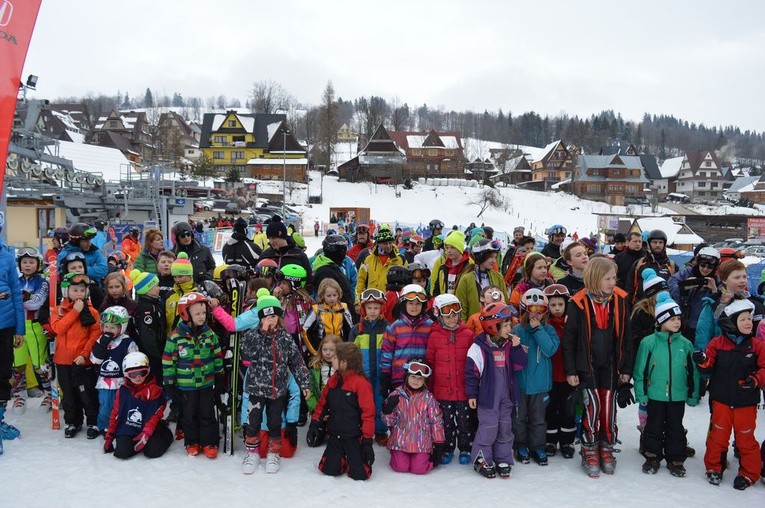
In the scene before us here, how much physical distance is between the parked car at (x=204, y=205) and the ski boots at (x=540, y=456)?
122 feet

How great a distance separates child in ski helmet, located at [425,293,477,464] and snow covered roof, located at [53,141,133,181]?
106 ft

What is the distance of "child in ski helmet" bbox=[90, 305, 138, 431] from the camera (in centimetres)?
507

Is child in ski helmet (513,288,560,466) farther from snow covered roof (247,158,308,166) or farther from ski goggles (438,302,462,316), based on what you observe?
snow covered roof (247,158,308,166)

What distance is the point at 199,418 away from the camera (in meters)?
4.96

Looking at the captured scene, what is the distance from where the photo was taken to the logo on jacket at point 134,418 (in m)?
4.89

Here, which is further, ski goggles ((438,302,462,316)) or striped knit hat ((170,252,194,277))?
striped knit hat ((170,252,194,277))

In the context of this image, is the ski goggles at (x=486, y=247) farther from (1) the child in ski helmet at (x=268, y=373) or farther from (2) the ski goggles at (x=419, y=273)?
(1) the child in ski helmet at (x=268, y=373)

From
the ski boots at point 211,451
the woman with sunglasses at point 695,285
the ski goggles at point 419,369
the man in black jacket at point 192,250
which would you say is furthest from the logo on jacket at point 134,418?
the woman with sunglasses at point 695,285

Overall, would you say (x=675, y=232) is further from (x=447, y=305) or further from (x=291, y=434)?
(x=291, y=434)

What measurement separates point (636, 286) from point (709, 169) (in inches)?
3814

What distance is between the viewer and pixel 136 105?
168m

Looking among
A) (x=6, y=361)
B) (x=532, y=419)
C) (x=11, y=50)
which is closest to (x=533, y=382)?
(x=532, y=419)

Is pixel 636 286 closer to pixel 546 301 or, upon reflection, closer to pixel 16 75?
pixel 546 301

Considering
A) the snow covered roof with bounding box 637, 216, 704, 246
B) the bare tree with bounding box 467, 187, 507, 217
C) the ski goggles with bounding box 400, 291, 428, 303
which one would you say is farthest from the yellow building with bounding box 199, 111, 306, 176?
the ski goggles with bounding box 400, 291, 428, 303
